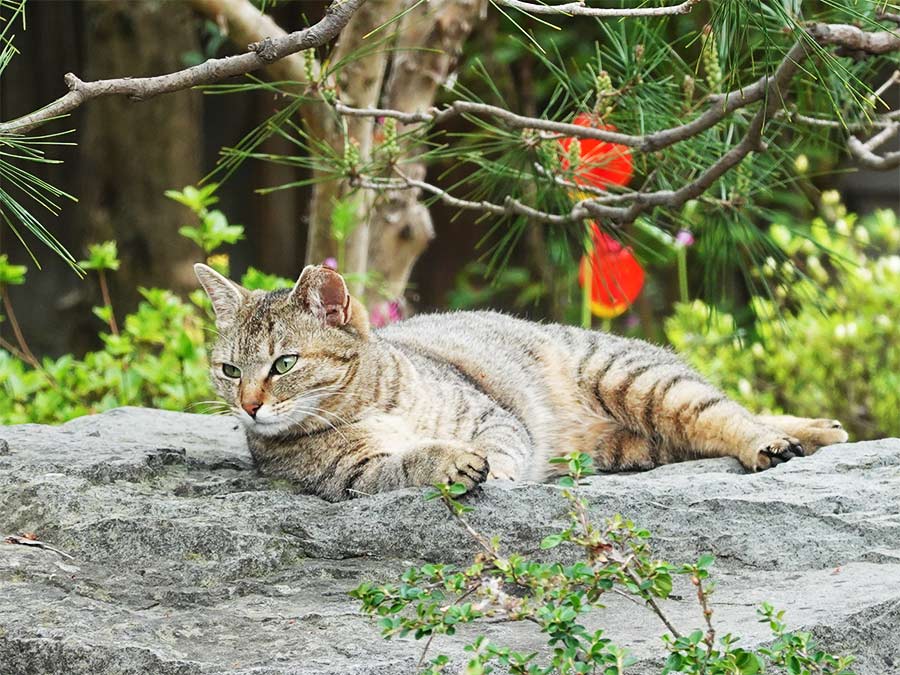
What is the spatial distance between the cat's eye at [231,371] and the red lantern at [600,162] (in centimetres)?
136

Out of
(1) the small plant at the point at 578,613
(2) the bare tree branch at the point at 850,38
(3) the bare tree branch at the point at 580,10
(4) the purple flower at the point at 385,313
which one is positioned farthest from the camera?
(4) the purple flower at the point at 385,313

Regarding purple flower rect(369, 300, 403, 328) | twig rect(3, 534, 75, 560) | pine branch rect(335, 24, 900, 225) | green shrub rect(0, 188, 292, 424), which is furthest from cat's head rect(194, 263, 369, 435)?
purple flower rect(369, 300, 403, 328)

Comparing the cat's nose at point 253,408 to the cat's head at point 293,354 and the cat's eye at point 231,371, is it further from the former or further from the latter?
the cat's eye at point 231,371

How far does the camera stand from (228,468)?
354 centimetres

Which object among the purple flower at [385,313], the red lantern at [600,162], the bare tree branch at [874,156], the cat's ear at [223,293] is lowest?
the purple flower at [385,313]

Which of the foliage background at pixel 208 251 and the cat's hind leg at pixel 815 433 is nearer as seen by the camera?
the cat's hind leg at pixel 815 433

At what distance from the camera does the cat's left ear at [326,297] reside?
11.2 feet

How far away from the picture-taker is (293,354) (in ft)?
11.2

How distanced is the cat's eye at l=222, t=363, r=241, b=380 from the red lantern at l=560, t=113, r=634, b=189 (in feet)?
4.45

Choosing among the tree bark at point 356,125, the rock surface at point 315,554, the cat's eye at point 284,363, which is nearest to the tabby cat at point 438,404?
the cat's eye at point 284,363

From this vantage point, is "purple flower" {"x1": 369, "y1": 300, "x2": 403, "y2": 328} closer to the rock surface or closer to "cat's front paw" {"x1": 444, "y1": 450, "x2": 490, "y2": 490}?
the rock surface

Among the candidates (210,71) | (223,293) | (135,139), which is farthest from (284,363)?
(135,139)

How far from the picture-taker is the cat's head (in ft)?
11.0

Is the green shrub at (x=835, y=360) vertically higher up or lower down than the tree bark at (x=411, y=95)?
lower down
